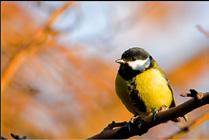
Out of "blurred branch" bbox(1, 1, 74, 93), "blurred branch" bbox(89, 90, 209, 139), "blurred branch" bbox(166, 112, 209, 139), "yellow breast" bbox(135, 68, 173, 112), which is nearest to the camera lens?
"blurred branch" bbox(89, 90, 209, 139)

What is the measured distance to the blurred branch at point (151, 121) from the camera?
1.85 metres

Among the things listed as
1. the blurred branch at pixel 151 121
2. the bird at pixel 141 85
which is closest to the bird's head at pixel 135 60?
the bird at pixel 141 85

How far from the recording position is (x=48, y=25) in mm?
4160

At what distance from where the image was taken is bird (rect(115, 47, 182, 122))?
2.91 m

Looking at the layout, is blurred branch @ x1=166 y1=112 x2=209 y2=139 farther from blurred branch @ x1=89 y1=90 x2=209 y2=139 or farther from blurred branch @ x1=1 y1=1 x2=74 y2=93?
blurred branch @ x1=1 y1=1 x2=74 y2=93

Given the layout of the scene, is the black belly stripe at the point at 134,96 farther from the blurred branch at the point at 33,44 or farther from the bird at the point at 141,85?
the blurred branch at the point at 33,44

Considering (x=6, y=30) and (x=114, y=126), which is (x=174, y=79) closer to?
(x=6, y=30)

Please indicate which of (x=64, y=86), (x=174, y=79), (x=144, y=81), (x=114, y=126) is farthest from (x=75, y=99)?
(x=114, y=126)

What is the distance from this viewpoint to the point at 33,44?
13.3ft

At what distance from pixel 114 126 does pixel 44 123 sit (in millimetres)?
3928

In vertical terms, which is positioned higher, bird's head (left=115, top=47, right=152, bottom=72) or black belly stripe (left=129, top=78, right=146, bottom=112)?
bird's head (left=115, top=47, right=152, bottom=72)

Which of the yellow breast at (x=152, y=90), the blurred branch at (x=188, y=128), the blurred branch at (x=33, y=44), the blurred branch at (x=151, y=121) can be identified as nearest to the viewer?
the blurred branch at (x=151, y=121)

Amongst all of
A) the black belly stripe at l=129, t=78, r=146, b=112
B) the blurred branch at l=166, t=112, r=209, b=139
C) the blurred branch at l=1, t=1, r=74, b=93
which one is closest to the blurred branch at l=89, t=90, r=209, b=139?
the blurred branch at l=166, t=112, r=209, b=139

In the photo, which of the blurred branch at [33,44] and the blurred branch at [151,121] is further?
the blurred branch at [33,44]
